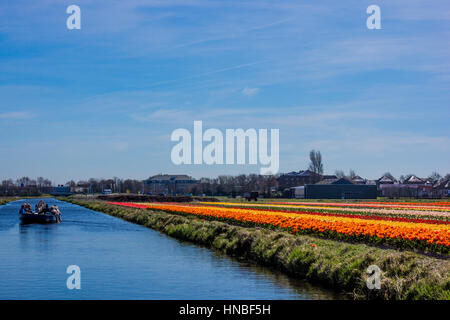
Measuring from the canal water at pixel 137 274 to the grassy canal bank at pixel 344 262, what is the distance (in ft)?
2.06

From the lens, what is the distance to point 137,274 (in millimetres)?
22203

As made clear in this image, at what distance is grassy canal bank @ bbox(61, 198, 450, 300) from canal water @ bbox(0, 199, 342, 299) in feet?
2.06

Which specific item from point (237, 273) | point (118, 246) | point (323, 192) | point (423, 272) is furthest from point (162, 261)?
point (323, 192)

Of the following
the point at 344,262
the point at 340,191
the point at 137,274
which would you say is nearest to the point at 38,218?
the point at 137,274

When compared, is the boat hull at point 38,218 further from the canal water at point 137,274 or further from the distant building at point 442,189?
the distant building at point 442,189

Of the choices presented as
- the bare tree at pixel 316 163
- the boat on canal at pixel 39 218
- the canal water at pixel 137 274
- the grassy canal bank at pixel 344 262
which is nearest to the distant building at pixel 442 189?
the bare tree at pixel 316 163

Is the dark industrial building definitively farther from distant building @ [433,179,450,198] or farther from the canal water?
the canal water

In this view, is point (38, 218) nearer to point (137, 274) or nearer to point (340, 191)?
point (137, 274)

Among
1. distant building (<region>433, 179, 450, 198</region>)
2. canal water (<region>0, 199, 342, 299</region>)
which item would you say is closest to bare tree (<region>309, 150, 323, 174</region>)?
distant building (<region>433, 179, 450, 198</region>)

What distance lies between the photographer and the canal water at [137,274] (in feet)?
59.9

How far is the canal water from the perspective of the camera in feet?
59.9
